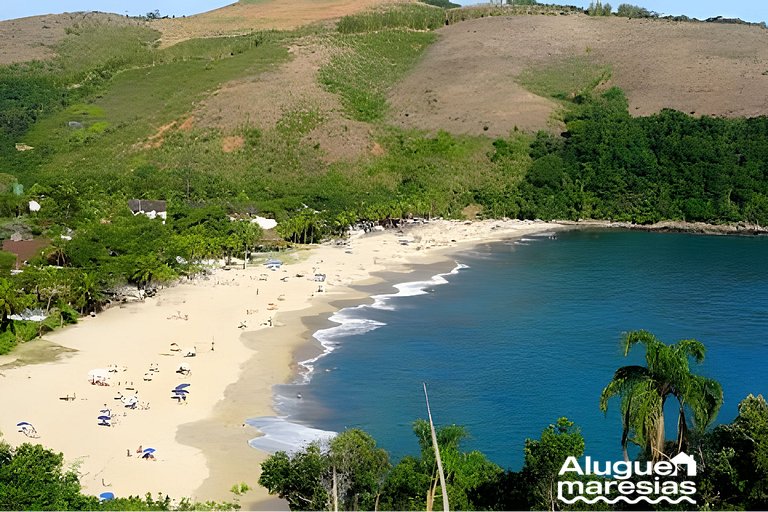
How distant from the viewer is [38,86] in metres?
174

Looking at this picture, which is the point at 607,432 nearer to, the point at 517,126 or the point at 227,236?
the point at 227,236

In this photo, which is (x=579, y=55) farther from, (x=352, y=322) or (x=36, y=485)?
(x=36, y=485)

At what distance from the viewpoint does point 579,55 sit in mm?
182000

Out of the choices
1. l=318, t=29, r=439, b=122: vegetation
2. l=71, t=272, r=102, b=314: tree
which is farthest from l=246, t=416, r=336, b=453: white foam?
l=318, t=29, r=439, b=122: vegetation

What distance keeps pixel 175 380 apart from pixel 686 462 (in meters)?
28.3

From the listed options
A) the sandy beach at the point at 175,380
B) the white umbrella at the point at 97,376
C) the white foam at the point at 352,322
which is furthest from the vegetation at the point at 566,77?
the white umbrella at the point at 97,376

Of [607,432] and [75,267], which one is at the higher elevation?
[75,267]

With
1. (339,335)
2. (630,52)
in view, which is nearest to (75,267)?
(339,335)

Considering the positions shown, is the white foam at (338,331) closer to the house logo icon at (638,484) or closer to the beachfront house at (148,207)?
the house logo icon at (638,484)

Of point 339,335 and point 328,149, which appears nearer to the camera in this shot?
point 339,335

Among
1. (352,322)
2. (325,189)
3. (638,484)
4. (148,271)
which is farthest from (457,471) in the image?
(325,189)

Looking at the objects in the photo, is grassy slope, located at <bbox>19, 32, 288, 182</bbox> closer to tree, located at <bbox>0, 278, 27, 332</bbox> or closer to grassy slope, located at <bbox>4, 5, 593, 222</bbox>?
grassy slope, located at <bbox>4, 5, 593, 222</bbox>

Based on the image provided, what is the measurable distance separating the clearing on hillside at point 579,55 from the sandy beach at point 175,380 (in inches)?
3464

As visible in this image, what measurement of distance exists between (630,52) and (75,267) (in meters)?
145
